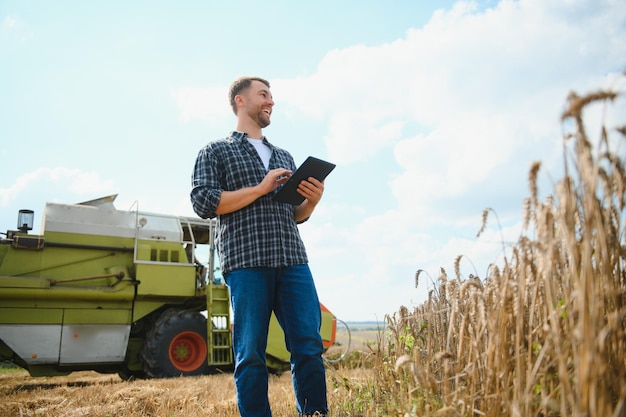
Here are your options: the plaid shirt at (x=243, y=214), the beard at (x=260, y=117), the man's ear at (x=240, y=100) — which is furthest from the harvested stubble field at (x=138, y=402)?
the man's ear at (x=240, y=100)

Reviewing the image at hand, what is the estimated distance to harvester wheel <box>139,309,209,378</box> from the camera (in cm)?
818

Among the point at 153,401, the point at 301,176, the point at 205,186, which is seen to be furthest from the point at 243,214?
the point at 153,401

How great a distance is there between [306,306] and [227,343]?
19.6 ft

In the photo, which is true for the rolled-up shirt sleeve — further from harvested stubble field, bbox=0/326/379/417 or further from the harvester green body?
the harvester green body

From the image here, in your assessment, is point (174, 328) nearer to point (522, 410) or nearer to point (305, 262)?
point (305, 262)

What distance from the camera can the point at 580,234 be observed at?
1.79 m

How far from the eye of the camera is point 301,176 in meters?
3.06

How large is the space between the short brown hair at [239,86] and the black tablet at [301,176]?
2.48 ft

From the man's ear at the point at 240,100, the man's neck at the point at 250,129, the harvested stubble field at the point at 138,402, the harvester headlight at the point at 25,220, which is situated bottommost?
the harvested stubble field at the point at 138,402

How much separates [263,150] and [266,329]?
115cm

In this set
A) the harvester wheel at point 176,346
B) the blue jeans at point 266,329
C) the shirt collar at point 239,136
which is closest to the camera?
the blue jeans at point 266,329

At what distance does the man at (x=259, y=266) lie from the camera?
9.47ft

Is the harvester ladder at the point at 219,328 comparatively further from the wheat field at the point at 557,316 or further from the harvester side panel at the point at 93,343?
the wheat field at the point at 557,316

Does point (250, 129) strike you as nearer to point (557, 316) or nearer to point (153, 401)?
point (557, 316)
